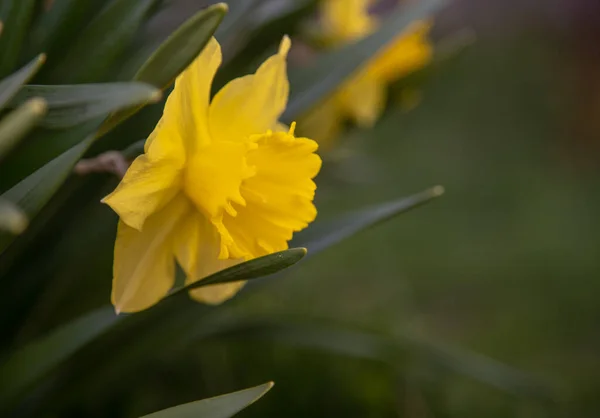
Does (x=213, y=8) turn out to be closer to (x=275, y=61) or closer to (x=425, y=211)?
(x=275, y=61)

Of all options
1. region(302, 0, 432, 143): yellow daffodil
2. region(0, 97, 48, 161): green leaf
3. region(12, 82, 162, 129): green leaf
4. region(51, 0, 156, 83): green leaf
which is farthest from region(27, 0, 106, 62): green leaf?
region(302, 0, 432, 143): yellow daffodil

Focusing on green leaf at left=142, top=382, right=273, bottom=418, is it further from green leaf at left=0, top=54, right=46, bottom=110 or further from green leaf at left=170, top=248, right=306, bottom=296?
green leaf at left=0, top=54, right=46, bottom=110

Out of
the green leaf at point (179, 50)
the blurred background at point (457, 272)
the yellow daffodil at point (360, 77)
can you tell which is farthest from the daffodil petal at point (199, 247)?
the yellow daffodil at point (360, 77)

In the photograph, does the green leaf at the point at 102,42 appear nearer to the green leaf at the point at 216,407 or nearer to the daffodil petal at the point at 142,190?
the daffodil petal at the point at 142,190

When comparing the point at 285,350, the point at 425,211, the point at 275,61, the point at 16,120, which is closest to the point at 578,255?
the point at 425,211

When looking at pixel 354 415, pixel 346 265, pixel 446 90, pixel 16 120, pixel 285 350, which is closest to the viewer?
pixel 16 120

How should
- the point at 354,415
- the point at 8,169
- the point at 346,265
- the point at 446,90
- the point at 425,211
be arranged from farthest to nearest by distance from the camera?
1. the point at 446,90
2. the point at 425,211
3. the point at 346,265
4. the point at 354,415
5. the point at 8,169

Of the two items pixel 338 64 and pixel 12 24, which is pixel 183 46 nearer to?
pixel 12 24
